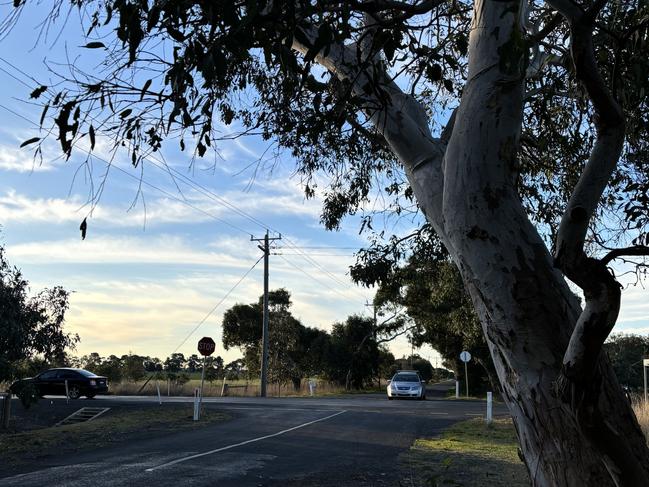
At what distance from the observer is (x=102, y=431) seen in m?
16.6

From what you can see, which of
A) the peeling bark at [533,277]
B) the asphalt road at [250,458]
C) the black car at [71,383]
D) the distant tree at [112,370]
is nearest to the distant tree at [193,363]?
the distant tree at [112,370]

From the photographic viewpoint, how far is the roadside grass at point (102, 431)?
1338cm

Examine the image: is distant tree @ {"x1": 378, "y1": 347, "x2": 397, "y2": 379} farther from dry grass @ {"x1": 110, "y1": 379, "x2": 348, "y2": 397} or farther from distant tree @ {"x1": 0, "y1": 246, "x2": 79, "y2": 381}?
distant tree @ {"x1": 0, "y1": 246, "x2": 79, "y2": 381}

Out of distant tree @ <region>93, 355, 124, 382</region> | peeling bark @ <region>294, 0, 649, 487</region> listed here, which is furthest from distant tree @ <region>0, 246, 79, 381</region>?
distant tree @ <region>93, 355, 124, 382</region>

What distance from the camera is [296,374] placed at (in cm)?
4853

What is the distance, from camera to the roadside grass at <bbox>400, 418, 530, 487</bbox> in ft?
31.3

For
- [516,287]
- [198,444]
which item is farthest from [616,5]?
[198,444]

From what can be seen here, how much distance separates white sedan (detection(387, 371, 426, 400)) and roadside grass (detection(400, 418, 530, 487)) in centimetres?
1709

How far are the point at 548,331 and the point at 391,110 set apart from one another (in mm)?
2377

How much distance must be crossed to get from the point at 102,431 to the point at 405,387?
22.1m

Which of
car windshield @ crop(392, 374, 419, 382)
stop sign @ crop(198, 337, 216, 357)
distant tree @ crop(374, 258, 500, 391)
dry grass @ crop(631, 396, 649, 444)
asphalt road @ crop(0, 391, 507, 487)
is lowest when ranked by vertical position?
asphalt road @ crop(0, 391, 507, 487)

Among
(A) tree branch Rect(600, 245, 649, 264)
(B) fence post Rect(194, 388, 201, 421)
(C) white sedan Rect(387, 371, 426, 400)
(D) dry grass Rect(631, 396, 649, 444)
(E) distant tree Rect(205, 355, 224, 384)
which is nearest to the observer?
(A) tree branch Rect(600, 245, 649, 264)

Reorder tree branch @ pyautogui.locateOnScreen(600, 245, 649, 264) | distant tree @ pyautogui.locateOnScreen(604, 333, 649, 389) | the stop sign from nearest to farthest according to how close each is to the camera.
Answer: tree branch @ pyautogui.locateOnScreen(600, 245, 649, 264) → the stop sign → distant tree @ pyautogui.locateOnScreen(604, 333, 649, 389)

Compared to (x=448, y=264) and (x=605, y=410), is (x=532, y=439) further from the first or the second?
(x=448, y=264)
